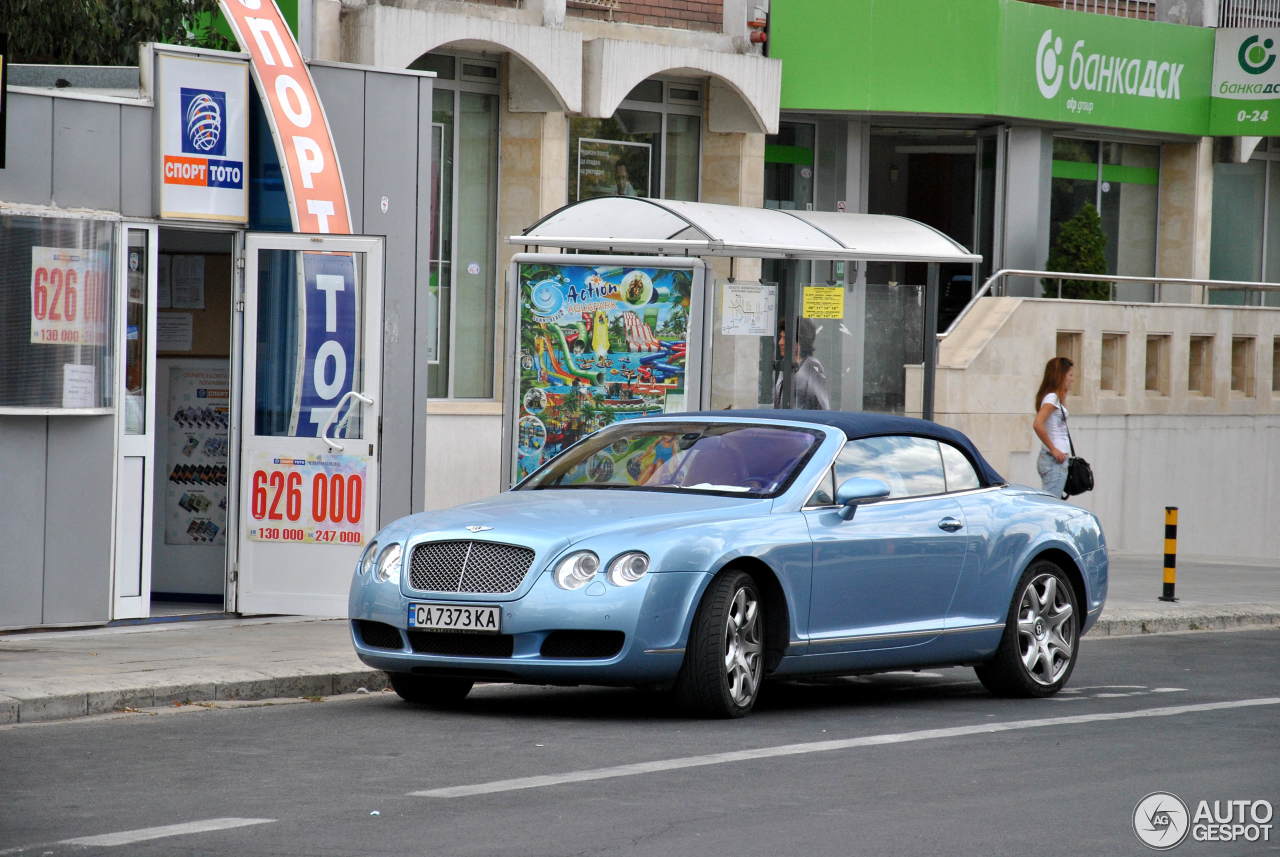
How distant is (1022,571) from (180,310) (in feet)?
21.2

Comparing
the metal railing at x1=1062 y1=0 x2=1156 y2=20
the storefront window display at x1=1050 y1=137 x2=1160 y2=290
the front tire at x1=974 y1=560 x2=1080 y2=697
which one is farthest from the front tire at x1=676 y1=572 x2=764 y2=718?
the metal railing at x1=1062 y1=0 x2=1156 y2=20

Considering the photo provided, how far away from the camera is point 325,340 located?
13.7m

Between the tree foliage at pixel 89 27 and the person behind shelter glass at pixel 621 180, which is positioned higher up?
the tree foliage at pixel 89 27

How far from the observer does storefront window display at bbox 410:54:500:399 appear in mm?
22047

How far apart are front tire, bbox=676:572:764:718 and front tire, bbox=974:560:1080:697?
1.92 m

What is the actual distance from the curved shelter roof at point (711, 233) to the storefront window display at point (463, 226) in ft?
17.0

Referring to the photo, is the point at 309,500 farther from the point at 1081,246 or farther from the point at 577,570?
the point at 1081,246

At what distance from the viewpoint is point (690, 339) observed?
15.3 meters

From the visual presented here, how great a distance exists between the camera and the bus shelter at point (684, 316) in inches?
604

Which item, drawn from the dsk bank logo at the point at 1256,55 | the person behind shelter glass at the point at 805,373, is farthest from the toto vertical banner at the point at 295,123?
the dsk bank logo at the point at 1256,55

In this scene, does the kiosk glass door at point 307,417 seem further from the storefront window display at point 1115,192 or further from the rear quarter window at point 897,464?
the storefront window display at point 1115,192

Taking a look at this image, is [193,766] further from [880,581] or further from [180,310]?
[180,310]

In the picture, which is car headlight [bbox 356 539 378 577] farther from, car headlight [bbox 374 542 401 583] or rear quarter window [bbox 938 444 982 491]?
rear quarter window [bbox 938 444 982 491]

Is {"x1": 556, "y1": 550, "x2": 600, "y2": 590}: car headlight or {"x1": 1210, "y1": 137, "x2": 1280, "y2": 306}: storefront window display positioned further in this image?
{"x1": 1210, "y1": 137, "x2": 1280, "y2": 306}: storefront window display
